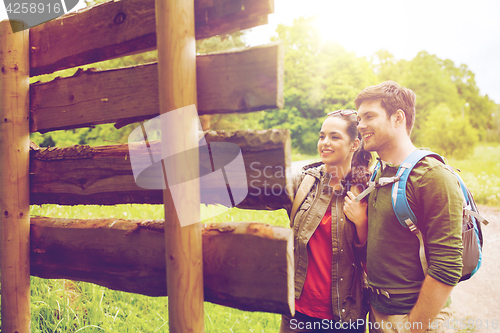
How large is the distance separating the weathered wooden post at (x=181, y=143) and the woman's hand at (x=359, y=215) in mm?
1125

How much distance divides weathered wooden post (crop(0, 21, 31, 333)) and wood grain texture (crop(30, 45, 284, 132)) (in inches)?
4.0

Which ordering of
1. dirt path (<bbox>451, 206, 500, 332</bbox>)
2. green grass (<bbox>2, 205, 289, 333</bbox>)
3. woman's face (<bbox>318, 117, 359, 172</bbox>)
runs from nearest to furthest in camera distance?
1. woman's face (<bbox>318, 117, 359, 172</bbox>)
2. green grass (<bbox>2, 205, 289, 333</bbox>)
3. dirt path (<bbox>451, 206, 500, 332</bbox>)

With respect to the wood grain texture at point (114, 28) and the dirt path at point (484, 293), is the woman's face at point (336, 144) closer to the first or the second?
the wood grain texture at point (114, 28)

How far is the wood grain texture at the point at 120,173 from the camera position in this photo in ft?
4.01

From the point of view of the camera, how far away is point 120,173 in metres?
1.55

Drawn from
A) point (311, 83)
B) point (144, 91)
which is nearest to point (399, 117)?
point (144, 91)

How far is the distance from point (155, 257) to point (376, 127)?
1.56m

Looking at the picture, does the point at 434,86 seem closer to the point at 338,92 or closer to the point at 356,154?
the point at 338,92

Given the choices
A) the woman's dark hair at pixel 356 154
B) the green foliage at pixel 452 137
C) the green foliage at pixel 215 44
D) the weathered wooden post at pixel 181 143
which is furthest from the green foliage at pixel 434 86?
the weathered wooden post at pixel 181 143

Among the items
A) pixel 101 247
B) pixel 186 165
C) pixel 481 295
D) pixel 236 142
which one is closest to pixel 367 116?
pixel 236 142

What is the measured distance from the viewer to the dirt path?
3.69 meters

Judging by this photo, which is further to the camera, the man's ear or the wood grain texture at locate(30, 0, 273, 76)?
the man's ear

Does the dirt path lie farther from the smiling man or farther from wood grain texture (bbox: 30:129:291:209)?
wood grain texture (bbox: 30:129:291:209)

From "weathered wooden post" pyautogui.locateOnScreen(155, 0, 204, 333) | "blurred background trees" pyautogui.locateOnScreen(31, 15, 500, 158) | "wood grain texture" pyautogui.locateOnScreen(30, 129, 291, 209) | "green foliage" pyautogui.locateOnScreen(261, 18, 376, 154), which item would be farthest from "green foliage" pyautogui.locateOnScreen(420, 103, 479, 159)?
"weathered wooden post" pyautogui.locateOnScreen(155, 0, 204, 333)
